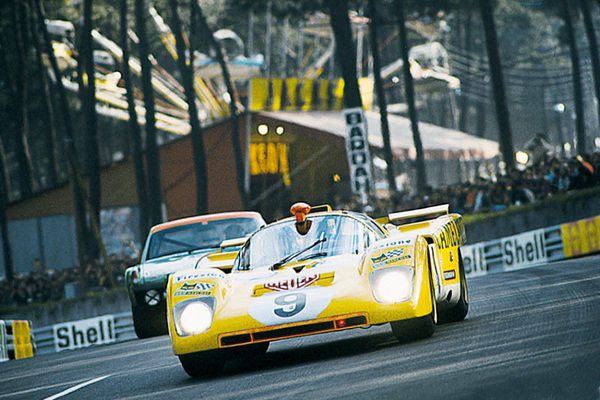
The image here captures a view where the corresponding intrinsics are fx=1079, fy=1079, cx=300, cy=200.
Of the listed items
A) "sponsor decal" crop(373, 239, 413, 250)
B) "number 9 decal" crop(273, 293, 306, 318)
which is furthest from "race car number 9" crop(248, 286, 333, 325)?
"sponsor decal" crop(373, 239, 413, 250)

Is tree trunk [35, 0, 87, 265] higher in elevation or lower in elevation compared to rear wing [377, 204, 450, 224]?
higher

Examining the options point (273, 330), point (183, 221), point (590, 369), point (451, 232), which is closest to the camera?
point (590, 369)

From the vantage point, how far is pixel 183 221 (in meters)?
15.2

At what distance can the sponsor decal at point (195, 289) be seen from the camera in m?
8.26

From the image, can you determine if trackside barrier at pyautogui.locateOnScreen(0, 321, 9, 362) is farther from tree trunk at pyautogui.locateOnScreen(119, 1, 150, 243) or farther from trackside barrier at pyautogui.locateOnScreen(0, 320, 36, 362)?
tree trunk at pyautogui.locateOnScreen(119, 1, 150, 243)

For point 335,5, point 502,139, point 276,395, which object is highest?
point 335,5

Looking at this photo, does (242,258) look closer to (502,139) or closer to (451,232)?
(451,232)

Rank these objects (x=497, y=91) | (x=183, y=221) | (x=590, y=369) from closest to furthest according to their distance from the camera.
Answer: (x=590, y=369), (x=183, y=221), (x=497, y=91)

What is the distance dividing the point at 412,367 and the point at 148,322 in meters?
8.30

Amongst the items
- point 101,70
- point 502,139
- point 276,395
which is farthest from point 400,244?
point 101,70

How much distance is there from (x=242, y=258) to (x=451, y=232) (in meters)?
2.30

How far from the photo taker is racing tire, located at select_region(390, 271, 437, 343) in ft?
26.9

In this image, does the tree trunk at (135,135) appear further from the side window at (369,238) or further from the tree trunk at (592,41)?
the side window at (369,238)

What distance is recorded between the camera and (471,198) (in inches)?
1053
